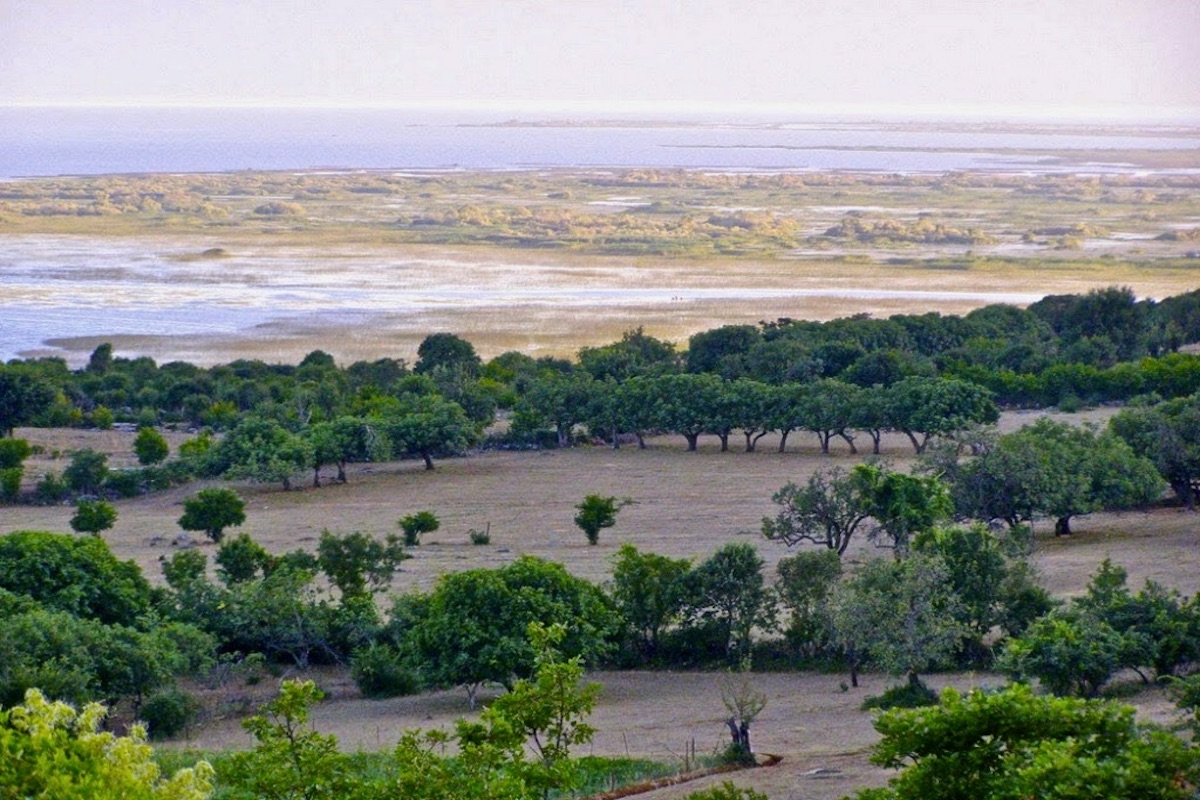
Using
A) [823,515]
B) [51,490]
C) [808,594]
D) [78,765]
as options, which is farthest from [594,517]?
[78,765]

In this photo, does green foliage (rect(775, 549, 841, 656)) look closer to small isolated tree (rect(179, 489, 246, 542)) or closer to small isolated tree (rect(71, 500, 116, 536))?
small isolated tree (rect(179, 489, 246, 542))

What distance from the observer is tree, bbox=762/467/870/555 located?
31828mm

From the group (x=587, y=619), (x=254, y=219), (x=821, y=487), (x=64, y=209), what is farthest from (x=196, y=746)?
(x=64, y=209)

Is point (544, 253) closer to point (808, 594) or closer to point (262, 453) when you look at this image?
point (262, 453)

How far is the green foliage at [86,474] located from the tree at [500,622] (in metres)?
18.2

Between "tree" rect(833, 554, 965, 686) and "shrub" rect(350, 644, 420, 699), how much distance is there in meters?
6.37

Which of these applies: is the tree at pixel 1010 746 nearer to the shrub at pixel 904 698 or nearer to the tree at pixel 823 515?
the shrub at pixel 904 698

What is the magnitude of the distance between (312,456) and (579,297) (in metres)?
33.6

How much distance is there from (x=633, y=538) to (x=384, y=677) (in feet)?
37.1

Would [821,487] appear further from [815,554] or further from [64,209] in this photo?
[64,209]

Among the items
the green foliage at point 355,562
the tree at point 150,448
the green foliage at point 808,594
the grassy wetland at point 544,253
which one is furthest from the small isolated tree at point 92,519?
the grassy wetland at point 544,253

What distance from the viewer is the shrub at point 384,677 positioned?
24.7 metres

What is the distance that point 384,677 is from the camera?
24.7m

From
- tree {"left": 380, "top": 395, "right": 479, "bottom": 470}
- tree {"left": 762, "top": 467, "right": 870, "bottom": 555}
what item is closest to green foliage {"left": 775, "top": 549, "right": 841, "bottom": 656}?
tree {"left": 762, "top": 467, "right": 870, "bottom": 555}
